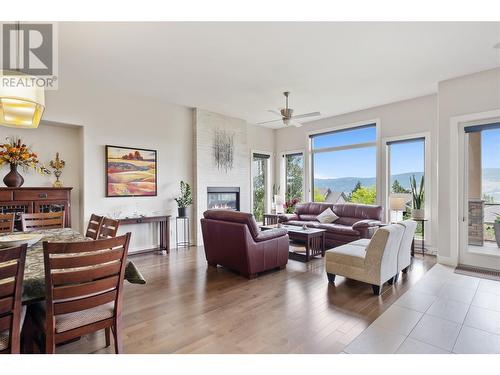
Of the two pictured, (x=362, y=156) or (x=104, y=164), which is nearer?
(x=104, y=164)

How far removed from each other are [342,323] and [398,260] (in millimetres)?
1622

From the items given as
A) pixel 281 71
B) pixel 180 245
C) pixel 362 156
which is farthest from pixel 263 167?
pixel 281 71

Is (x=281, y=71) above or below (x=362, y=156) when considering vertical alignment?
above

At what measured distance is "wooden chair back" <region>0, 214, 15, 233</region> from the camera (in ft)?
10.5

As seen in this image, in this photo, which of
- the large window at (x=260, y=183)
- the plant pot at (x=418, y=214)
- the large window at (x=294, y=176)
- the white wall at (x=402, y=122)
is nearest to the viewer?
the plant pot at (x=418, y=214)

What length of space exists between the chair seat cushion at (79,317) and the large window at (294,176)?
253 inches

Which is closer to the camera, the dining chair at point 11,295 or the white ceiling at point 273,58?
the dining chair at point 11,295

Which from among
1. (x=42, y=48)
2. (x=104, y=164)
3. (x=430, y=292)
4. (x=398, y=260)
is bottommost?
(x=430, y=292)

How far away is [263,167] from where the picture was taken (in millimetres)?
8320

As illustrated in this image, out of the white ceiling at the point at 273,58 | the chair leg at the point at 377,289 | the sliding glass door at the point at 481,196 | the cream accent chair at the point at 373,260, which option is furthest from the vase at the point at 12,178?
the sliding glass door at the point at 481,196

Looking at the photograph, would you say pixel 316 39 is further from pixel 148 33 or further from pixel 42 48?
pixel 42 48

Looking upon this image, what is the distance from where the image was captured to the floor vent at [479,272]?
3.90 meters

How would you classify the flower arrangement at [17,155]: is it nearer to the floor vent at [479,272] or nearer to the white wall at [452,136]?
the white wall at [452,136]

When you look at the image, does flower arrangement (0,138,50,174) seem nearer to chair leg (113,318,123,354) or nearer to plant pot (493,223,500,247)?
chair leg (113,318,123,354)
